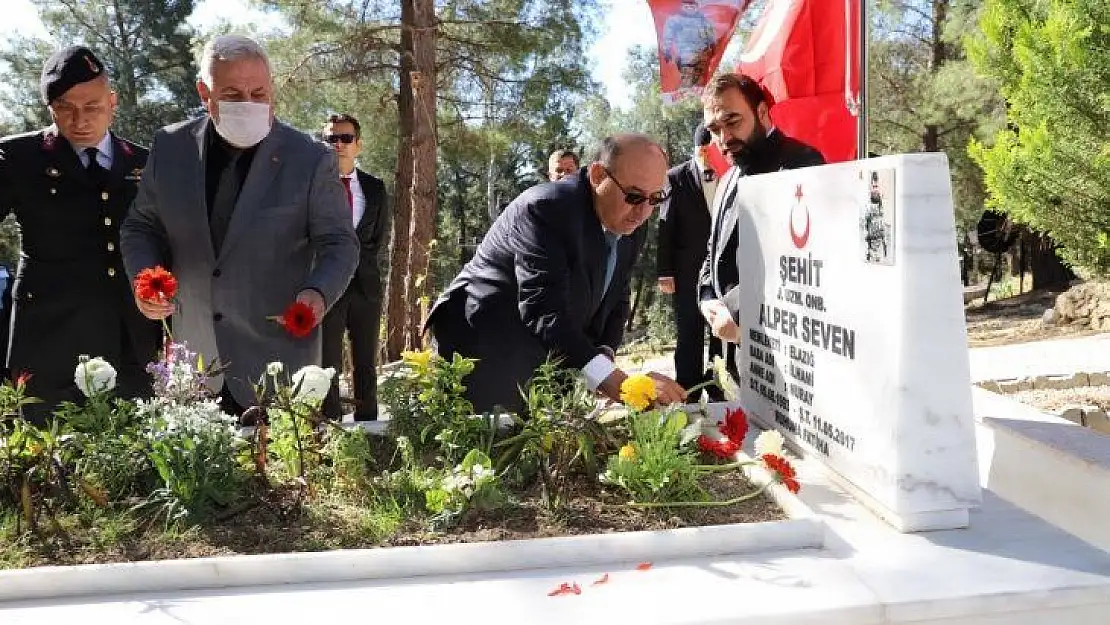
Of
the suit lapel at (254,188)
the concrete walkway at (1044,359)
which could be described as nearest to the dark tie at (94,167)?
the suit lapel at (254,188)

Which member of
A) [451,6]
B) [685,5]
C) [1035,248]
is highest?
[451,6]

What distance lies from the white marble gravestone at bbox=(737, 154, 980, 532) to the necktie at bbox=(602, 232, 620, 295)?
1.92ft

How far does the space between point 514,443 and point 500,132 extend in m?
10.2

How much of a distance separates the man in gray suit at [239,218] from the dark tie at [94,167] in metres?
0.53

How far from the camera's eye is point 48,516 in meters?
1.71

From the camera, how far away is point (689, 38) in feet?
14.2

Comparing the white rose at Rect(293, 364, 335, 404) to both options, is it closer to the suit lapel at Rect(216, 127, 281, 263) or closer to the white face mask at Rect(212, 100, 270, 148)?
the suit lapel at Rect(216, 127, 281, 263)

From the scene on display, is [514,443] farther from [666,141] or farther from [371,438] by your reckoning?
[666,141]

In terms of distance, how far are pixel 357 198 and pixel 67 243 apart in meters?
1.84

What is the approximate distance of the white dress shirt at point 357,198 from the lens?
4742mm

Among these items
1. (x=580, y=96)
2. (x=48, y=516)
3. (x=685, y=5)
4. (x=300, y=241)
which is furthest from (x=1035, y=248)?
(x=48, y=516)

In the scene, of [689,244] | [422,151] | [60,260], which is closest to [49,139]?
[60,260]

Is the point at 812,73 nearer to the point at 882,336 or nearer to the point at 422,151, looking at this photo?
the point at 882,336

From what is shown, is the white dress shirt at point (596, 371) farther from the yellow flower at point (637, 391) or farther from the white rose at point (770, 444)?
the white rose at point (770, 444)
